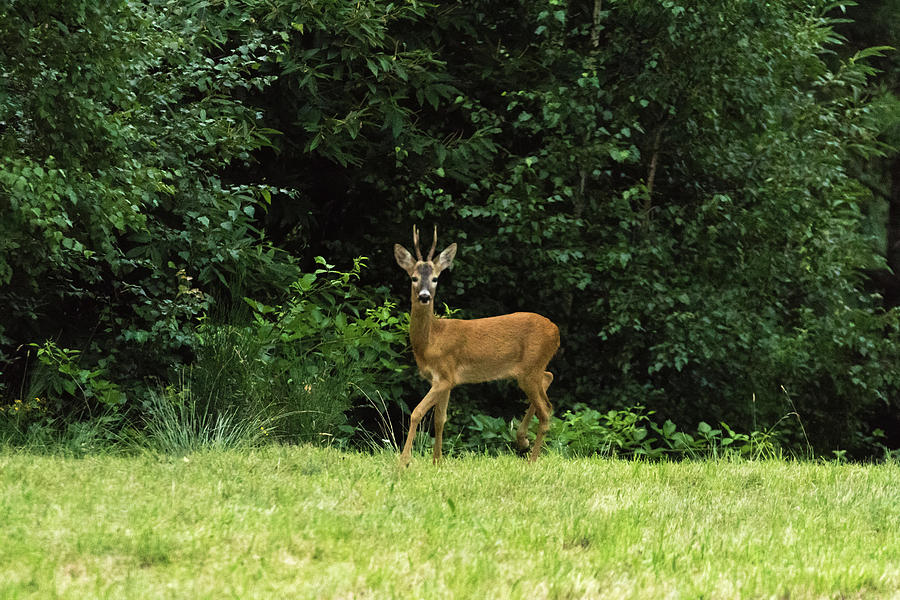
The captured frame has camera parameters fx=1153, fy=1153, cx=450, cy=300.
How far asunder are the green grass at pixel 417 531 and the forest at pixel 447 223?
1627 mm

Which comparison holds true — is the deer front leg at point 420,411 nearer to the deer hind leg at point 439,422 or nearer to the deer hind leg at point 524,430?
the deer hind leg at point 439,422

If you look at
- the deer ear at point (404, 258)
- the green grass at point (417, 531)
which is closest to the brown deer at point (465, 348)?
the deer ear at point (404, 258)

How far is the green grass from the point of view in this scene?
4363 mm

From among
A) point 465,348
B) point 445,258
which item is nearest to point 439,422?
point 465,348

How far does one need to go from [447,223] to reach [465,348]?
3.83m

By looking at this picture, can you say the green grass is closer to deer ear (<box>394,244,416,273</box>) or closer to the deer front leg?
the deer front leg

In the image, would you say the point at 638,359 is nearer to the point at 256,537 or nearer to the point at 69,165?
the point at 69,165

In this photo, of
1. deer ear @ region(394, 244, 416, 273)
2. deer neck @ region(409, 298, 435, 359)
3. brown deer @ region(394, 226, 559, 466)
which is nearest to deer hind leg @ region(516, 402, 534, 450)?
brown deer @ region(394, 226, 559, 466)

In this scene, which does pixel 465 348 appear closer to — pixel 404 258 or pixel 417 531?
pixel 404 258

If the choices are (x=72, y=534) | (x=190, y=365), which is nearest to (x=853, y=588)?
(x=72, y=534)

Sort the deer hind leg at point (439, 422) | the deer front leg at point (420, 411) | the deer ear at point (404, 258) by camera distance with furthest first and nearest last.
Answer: the deer ear at point (404, 258) → the deer hind leg at point (439, 422) → the deer front leg at point (420, 411)

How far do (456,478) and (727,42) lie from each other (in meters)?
6.08

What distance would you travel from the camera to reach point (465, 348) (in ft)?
26.4

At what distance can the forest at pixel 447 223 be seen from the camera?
28.9ft
